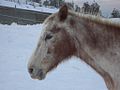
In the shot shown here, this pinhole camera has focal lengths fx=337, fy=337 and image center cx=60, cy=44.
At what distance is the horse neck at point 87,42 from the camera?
16.6 ft

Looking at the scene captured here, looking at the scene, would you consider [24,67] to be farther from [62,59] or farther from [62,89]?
[62,59]

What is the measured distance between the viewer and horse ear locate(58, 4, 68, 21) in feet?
16.6

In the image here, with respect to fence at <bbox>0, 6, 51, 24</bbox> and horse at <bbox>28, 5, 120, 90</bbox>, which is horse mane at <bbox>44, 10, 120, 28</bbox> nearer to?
horse at <bbox>28, 5, 120, 90</bbox>

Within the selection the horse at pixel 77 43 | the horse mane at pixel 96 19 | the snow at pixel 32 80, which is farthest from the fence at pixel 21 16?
the horse at pixel 77 43

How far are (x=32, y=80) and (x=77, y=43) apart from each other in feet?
13.1

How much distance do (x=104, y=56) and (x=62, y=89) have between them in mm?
3389

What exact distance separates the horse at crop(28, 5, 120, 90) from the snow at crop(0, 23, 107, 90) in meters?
1.08

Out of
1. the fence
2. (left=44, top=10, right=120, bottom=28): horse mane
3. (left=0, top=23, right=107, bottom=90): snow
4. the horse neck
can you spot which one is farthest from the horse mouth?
the fence

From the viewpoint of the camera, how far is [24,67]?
10195 mm

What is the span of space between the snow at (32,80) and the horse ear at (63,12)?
1.26 meters

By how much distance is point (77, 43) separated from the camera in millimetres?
5145

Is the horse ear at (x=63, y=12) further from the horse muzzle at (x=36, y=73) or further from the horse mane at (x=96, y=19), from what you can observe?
the horse muzzle at (x=36, y=73)

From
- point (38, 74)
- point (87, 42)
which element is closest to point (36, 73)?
point (38, 74)

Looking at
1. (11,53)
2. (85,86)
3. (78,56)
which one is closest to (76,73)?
(85,86)
